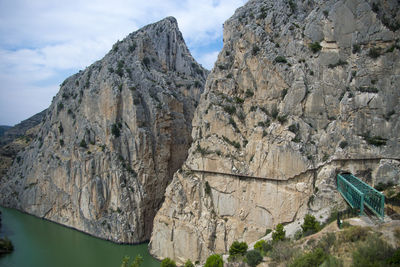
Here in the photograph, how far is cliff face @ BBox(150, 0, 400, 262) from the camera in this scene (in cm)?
2434

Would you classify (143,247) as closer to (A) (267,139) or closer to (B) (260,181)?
(B) (260,181)

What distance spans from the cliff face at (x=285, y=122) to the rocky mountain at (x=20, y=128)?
70.1m

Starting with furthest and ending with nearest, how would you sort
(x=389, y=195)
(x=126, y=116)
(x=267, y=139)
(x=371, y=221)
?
(x=126, y=116), (x=267, y=139), (x=389, y=195), (x=371, y=221)

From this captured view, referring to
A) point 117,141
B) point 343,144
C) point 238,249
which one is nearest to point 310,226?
point 238,249

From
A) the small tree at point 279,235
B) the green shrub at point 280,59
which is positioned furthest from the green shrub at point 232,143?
the small tree at point 279,235

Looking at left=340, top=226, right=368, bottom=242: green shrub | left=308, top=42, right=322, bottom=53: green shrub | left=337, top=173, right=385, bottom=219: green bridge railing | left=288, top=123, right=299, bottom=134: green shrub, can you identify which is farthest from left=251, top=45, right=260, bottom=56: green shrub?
left=340, top=226, right=368, bottom=242: green shrub

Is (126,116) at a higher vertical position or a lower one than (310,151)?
higher

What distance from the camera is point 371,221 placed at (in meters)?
19.1

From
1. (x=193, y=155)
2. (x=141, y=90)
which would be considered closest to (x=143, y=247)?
(x=193, y=155)

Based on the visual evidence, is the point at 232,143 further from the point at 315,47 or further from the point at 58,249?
the point at 58,249

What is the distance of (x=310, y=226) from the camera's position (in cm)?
2220

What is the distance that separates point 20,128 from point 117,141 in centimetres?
6855

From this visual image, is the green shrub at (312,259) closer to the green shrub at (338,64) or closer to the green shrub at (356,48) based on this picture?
the green shrub at (338,64)

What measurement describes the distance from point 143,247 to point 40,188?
20963 millimetres
